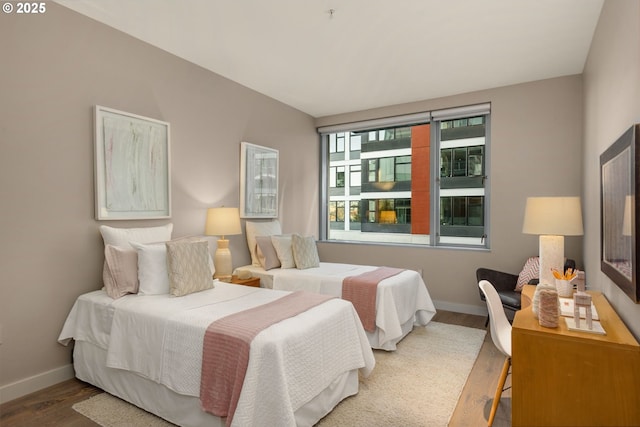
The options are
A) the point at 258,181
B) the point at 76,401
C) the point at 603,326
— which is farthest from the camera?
the point at 258,181

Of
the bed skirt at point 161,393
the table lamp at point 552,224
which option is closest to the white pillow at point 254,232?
the bed skirt at point 161,393

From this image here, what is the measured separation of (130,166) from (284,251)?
1828 mm

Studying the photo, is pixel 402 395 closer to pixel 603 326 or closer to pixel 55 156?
pixel 603 326

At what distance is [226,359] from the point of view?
6.18 feet

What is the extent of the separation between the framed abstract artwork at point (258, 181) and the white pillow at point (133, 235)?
1.17 metres

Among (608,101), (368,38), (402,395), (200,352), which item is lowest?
(402,395)

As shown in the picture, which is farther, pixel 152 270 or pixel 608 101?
pixel 152 270

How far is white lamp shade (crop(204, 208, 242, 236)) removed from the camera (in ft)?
11.8

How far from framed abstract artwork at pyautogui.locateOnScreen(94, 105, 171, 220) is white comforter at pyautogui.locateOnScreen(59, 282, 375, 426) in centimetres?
Answer: 79

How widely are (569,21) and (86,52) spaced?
384 cm

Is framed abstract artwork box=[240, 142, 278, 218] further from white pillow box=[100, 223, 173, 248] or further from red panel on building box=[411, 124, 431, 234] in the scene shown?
red panel on building box=[411, 124, 431, 234]

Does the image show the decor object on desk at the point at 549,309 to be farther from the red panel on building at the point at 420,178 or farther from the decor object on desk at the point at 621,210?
the red panel on building at the point at 420,178

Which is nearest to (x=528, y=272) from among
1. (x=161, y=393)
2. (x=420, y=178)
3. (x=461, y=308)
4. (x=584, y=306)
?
(x=461, y=308)

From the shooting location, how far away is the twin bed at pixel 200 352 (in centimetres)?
179
